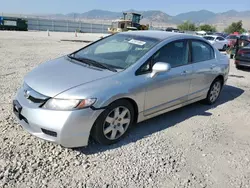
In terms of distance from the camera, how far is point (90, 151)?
3410 mm

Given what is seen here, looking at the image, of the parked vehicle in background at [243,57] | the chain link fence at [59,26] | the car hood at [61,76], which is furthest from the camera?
the chain link fence at [59,26]

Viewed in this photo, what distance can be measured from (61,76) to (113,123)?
0.95 m

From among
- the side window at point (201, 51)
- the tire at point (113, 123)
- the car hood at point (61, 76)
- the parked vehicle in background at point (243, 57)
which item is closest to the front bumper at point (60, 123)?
the tire at point (113, 123)

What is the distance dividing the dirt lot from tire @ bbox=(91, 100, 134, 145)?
5.3 inches

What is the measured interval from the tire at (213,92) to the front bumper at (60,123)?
3139 mm

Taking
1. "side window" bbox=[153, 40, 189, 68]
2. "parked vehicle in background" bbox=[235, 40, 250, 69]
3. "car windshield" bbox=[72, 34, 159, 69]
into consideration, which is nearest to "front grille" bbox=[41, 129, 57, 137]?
"car windshield" bbox=[72, 34, 159, 69]

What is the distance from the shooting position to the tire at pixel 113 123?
→ 10.9 feet

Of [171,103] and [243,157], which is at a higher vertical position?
[171,103]

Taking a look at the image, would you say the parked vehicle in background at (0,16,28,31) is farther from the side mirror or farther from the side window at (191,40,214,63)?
the side mirror

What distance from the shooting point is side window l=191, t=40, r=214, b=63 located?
4.85 meters

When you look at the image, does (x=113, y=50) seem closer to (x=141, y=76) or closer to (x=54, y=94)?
(x=141, y=76)

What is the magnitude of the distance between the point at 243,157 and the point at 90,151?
7.13 ft

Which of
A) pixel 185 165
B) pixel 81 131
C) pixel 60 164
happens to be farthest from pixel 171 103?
pixel 60 164

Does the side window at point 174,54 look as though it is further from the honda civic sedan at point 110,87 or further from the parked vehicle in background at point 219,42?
the parked vehicle in background at point 219,42
